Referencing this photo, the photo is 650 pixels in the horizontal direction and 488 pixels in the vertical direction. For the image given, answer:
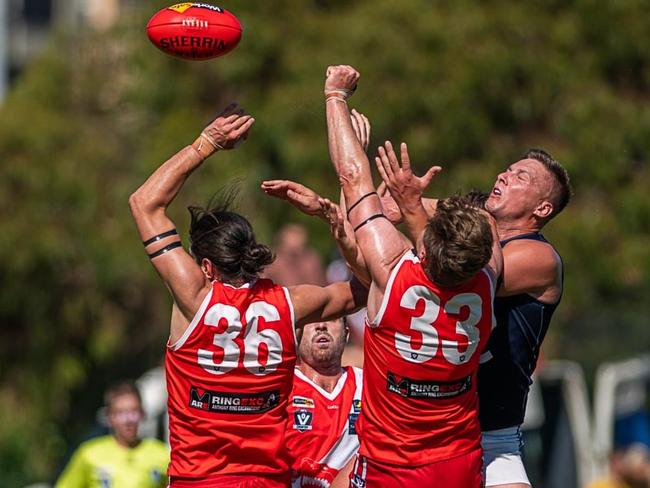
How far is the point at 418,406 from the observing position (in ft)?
18.6

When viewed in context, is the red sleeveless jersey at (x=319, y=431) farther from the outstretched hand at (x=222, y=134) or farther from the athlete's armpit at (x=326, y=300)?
the outstretched hand at (x=222, y=134)

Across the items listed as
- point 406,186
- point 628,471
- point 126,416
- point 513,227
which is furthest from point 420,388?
point 628,471

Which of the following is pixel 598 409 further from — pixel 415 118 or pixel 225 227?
pixel 225 227

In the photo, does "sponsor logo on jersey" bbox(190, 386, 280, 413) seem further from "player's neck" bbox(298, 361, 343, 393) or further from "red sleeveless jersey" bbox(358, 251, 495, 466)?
"player's neck" bbox(298, 361, 343, 393)

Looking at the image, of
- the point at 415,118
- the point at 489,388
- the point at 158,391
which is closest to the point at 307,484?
the point at 489,388

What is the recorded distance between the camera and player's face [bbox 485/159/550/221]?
625 cm

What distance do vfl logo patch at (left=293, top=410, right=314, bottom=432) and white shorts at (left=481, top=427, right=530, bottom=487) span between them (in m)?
0.94

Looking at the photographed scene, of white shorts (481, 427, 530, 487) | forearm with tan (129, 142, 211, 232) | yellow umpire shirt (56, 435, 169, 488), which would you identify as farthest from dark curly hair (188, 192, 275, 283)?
yellow umpire shirt (56, 435, 169, 488)

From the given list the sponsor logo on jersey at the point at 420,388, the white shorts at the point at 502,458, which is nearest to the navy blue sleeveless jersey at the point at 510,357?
the white shorts at the point at 502,458

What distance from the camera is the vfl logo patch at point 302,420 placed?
6.64m

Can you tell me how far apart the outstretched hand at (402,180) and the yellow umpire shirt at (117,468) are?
4.51m

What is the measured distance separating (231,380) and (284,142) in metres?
9.86

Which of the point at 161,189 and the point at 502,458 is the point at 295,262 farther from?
the point at 161,189

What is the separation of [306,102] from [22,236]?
13.7 ft
